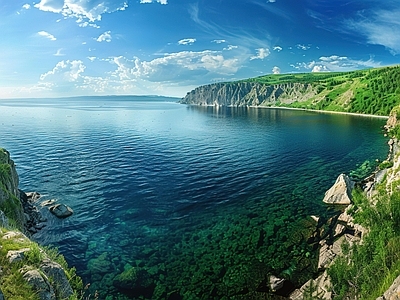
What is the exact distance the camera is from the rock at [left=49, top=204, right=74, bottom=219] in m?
41.3

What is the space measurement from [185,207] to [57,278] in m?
28.3

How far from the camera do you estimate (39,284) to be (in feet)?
49.0

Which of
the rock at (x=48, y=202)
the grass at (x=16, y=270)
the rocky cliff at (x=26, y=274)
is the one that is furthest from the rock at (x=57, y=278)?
the rock at (x=48, y=202)

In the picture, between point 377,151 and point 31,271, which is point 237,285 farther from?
point 377,151

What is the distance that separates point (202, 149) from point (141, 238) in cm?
5521

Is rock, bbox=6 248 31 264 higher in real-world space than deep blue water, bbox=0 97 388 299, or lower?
higher

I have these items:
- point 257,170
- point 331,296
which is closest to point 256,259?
point 331,296

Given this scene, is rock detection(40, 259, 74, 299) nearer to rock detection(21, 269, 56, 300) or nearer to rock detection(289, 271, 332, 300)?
rock detection(21, 269, 56, 300)

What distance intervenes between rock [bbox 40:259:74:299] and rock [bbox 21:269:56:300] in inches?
44.0

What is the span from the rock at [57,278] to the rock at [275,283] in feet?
58.0

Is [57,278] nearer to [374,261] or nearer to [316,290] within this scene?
[316,290]

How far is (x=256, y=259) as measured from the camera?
1193 inches

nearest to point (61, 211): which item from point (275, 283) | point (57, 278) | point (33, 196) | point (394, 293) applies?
point (33, 196)

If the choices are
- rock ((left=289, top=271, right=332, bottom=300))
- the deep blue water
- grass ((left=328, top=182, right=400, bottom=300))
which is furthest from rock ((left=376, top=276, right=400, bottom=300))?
the deep blue water
